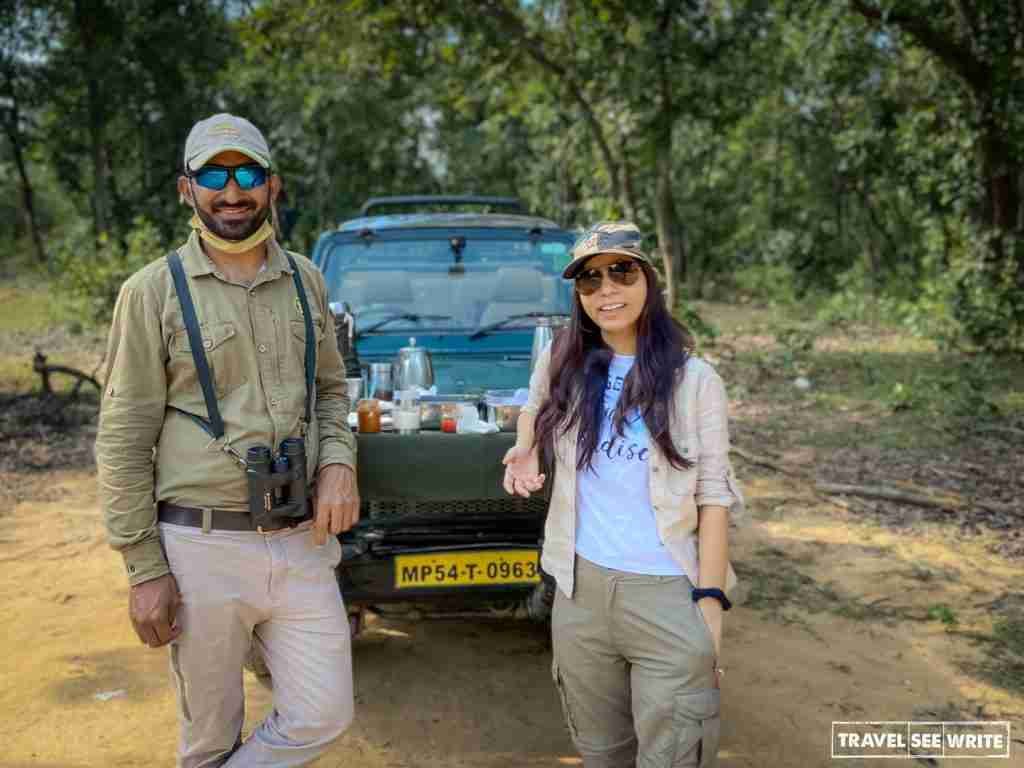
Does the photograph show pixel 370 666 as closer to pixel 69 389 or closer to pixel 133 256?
pixel 69 389

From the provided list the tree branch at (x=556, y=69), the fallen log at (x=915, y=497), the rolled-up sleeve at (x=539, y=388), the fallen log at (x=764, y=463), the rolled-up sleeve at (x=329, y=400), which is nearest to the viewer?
the rolled-up sleeve at (x=539, y=388)

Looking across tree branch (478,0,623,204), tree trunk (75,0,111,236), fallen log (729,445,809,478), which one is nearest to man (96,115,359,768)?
fallen log (729,445,809,478)

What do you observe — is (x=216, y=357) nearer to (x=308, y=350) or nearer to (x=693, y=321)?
(x=308, y=350)

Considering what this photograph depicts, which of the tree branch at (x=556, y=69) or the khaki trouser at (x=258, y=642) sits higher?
the tree branch at (x=556, y=69)

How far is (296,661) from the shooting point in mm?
2545

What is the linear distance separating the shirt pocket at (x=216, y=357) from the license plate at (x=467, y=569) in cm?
124

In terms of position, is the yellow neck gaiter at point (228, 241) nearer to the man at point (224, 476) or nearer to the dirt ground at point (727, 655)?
the man at point (224, 476)

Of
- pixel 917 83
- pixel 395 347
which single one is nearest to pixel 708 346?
pixel 917 83

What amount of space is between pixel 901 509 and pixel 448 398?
3.65 metres

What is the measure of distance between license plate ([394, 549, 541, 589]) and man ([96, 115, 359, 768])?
853 mm

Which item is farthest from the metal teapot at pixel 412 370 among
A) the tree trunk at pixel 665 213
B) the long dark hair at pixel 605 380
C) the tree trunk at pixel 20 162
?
the tree trunk at pixel 20 162

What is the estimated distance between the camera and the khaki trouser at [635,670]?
228 centimetres

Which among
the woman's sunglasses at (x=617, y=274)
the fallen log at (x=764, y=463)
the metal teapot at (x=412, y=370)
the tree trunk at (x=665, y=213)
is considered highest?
the tree trunk at (x=665, y=213)

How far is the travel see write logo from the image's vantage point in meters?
3.44
